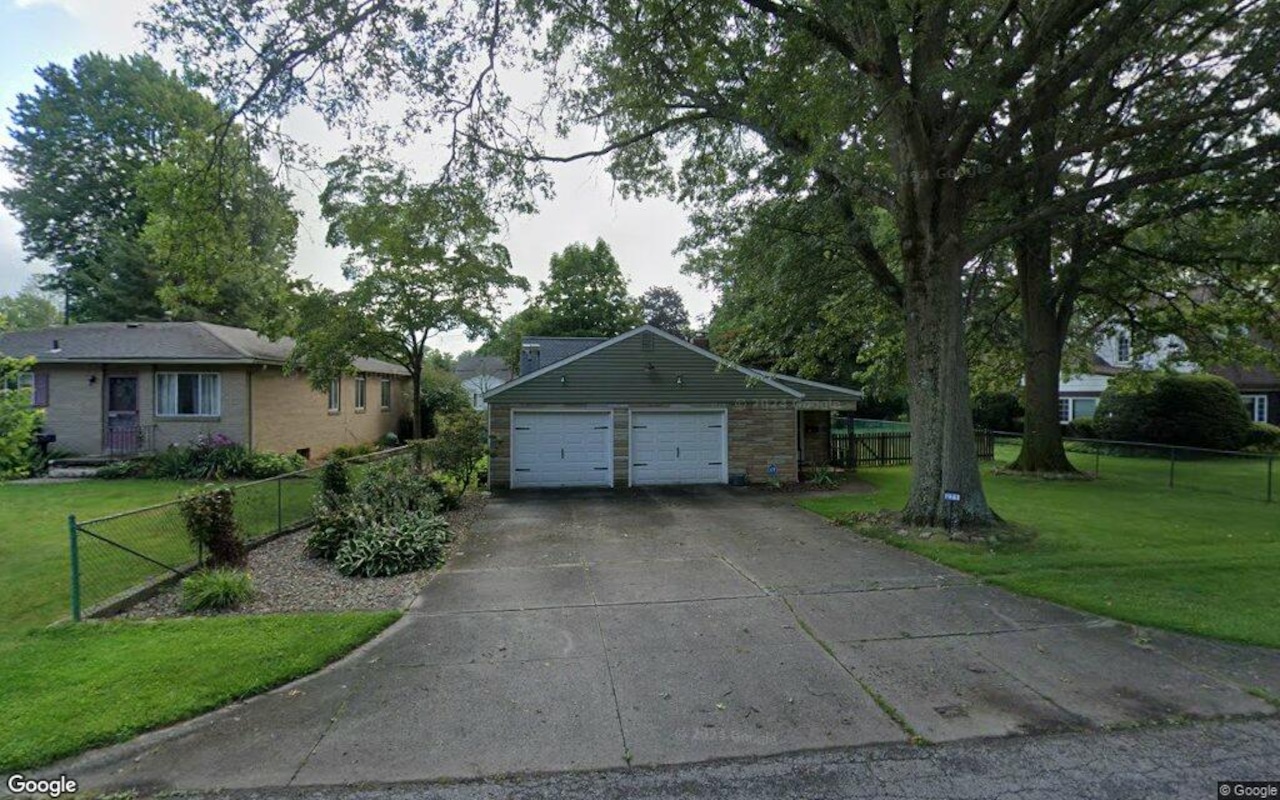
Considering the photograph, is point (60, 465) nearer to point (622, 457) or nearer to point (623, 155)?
point (622, 457)

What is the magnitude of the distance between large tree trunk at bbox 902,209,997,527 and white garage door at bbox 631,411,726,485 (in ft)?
23.6

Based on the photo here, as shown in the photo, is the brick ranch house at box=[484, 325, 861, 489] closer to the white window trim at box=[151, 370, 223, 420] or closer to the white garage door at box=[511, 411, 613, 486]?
the white garage door at box=[511, 411, 613, 486]

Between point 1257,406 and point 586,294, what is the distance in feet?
121

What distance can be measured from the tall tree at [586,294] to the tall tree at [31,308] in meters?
41.0

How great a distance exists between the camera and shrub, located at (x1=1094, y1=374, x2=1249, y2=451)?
22469 mm

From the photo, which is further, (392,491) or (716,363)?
(716,363)

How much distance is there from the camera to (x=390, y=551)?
7980 mm

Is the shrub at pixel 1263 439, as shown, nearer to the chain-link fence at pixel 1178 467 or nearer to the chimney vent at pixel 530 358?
the chain-link fence at pixel 1178 467

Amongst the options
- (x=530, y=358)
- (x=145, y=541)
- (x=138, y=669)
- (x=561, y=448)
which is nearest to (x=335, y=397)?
(x=530, y=358)

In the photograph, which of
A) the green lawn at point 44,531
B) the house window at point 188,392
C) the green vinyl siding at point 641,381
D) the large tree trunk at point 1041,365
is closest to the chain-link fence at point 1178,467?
the large tree trunk at point 1041,365

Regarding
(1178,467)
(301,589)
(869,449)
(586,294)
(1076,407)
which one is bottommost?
(301,589)

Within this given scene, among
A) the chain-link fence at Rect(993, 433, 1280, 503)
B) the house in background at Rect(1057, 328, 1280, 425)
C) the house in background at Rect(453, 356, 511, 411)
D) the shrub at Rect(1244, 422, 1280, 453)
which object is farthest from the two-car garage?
the house in background at Rect(453, 356, 511, 411)

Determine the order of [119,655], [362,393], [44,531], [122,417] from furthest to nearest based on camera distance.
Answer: [362,393], [122,417], [44,531], [119,655]

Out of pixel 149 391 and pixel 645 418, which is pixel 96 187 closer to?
pixel 149 391
